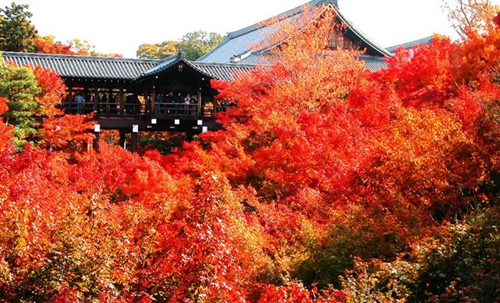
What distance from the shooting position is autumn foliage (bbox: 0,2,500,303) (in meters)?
9.31

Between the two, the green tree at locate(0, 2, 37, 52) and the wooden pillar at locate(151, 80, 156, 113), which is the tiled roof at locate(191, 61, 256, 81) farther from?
the green tree at locate(0, 2, 37, 52)

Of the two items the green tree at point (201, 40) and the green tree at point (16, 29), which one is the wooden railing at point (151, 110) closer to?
the green tree at point (16, 29)

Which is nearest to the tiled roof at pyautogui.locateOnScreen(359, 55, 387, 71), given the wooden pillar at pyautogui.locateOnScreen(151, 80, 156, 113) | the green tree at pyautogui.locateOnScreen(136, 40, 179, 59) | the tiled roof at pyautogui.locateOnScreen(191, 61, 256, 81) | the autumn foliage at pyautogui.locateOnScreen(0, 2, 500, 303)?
the tiled roof at pyautogui.locateOnScreen(191, 61, 256, 81)

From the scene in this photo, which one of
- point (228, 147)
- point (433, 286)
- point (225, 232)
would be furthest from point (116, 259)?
point (228, 147)

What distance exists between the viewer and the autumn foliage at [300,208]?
30.6ft

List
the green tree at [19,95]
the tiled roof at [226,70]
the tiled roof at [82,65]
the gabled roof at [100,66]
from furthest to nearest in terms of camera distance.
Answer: the tiled roof at [226,70], the tiled roof at [82,65], the gabled roof at [100,66], the green tree at [19,95]

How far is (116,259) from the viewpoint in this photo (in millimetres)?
9500

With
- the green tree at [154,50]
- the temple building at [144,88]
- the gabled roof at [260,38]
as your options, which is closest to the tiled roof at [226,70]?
the temple building at [144,88]

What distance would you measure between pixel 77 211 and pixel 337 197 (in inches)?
293

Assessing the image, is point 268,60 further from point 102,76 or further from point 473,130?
point 473,130

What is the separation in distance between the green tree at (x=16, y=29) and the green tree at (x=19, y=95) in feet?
59.9

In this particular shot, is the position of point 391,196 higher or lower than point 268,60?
lower

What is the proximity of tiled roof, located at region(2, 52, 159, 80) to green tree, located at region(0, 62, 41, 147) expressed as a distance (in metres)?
3.89

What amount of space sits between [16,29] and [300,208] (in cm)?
3358
